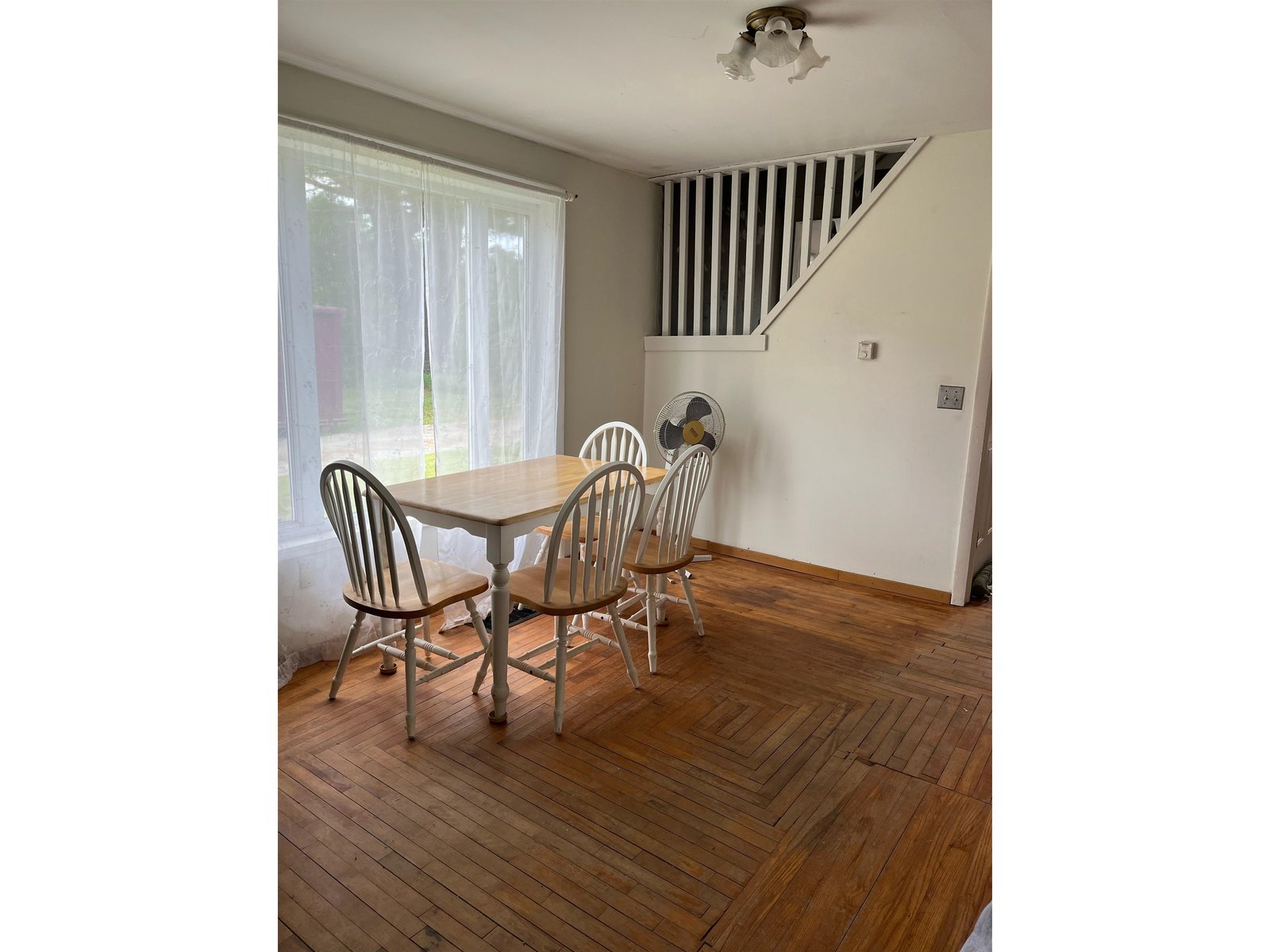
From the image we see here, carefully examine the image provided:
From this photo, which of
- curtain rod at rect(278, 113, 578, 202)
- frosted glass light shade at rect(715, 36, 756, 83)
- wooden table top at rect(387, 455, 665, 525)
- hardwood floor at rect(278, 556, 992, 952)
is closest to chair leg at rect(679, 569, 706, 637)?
hardwood floor at rect(278, 556, 992, 952)

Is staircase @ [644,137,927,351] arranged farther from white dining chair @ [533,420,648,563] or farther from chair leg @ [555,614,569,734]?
chair leg @ [555,614,569,734]

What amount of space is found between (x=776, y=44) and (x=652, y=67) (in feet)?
1.92

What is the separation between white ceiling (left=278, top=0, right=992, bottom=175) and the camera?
2275 mm

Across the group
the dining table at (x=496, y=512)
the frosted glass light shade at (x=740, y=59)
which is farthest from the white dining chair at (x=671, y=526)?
the frosted glass light shade at (x=740, y=59)

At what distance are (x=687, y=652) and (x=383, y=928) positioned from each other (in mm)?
1734

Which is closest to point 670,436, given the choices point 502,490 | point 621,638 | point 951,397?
point 951,397

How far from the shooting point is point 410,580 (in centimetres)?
263

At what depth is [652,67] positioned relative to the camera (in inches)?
107

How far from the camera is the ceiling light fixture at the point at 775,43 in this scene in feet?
7.36

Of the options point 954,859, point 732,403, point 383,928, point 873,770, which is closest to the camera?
point 383,928

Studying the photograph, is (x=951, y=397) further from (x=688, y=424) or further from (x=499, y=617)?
(x=499, y=617)
